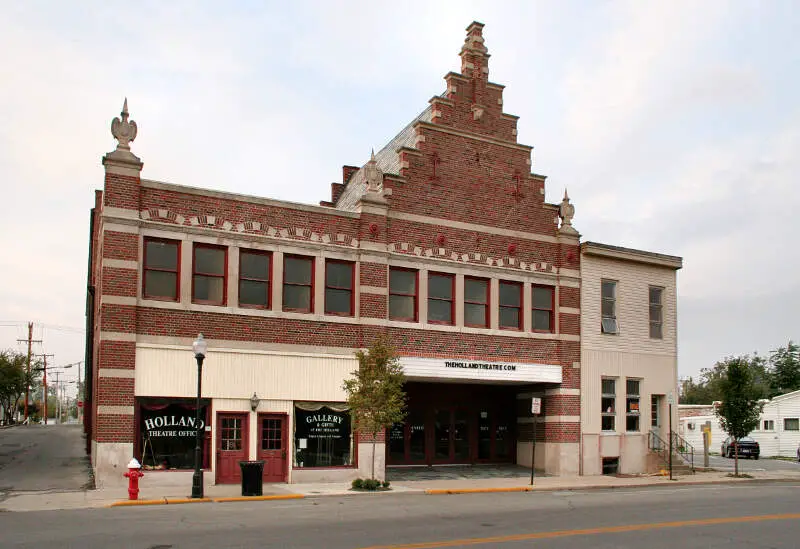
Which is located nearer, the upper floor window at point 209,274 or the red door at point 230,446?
the red door at point 230,446

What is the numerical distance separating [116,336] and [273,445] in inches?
221

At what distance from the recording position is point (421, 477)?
27.9 meters

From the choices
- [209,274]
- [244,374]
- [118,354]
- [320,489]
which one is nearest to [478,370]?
[320,489]

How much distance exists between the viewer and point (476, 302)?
29703mm

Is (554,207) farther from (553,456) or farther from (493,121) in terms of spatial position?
(553,456)

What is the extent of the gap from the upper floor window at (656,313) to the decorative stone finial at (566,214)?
5.00 meters

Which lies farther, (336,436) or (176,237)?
(336,436)

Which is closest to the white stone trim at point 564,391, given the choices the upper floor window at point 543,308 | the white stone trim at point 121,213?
the upper floor window at point 543,308

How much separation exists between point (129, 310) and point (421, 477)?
1096 cm

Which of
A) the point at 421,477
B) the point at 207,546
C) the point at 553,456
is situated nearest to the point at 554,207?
the point at 553,456

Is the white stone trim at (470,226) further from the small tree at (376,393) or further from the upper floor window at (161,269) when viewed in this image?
the upper floor window at (161,269)

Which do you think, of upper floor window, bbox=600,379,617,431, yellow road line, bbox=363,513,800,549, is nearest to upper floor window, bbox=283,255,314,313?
upper floor window, bbox=600,379,617,431

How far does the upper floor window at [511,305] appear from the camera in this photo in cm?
3039

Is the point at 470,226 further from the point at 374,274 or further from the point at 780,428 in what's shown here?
the point at 780,428
